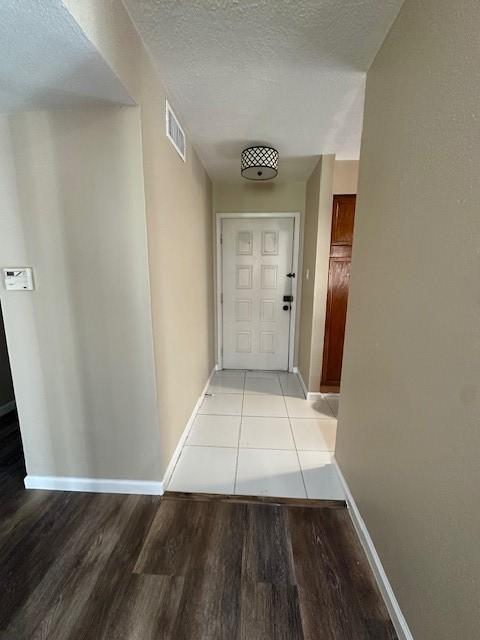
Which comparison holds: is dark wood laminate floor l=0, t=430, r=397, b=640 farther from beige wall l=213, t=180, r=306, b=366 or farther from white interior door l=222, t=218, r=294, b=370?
beige wall l=213, t=180, r=306, b=366

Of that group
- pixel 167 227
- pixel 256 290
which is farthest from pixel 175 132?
pixel 256 290

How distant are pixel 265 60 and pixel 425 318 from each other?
1394 millimetres

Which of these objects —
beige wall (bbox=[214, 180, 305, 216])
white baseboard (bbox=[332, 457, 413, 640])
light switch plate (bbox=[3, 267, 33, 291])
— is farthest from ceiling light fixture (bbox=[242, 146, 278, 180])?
white baseboard (bbox=[332, 457, 413, 640])

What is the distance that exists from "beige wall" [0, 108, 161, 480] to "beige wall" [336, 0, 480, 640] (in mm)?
1112

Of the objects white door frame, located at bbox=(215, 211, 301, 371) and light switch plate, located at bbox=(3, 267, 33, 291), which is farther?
white door frame, located at bbox=(215, 211, 301, 371)

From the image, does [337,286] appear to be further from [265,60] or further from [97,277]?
[97,277]

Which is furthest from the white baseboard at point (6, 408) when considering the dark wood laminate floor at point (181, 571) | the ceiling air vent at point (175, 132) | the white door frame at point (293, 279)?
the ceiling air vent at point (175, 132)

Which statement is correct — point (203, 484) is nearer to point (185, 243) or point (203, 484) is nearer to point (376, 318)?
point (376, 318)

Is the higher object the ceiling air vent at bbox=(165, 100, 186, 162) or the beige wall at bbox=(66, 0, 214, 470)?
the ceiling air vent at bbox=(165, 100, 186, 162)

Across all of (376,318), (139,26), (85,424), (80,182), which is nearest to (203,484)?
(85,424)

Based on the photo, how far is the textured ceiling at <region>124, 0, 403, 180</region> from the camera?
103cm

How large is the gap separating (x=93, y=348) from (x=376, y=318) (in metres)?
1.44

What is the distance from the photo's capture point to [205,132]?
6.40 ft

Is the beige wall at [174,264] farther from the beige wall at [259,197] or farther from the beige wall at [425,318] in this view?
the beige wall at [425,318]
